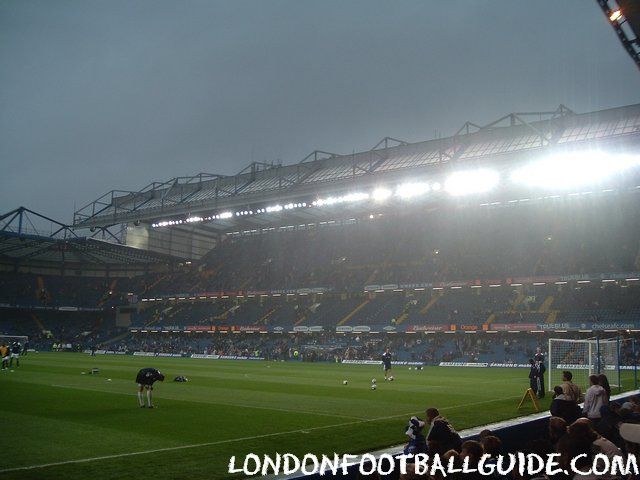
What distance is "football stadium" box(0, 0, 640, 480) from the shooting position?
12898 millimetres

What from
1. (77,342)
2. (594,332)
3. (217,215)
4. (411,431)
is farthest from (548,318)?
(77,342)

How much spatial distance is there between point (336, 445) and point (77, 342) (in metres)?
73.0

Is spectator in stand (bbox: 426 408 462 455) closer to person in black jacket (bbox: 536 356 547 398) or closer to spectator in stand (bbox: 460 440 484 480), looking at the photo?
spectator in stand (bbox: 460 440 484 480)

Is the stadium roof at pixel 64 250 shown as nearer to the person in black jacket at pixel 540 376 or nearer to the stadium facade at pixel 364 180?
the stadium facade at pixel 364 180

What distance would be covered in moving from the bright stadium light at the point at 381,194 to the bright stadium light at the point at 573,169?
37.8 ft

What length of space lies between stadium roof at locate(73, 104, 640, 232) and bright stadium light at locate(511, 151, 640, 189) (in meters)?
1.42

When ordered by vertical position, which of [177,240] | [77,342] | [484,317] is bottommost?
[77,342]

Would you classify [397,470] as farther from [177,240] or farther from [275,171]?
[177,240]

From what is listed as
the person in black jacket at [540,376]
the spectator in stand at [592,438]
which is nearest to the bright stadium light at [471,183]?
the person in black jacket at [540,376]

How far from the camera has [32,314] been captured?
280 ft

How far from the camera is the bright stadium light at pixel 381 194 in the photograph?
55594mm

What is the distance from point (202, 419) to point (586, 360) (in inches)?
767

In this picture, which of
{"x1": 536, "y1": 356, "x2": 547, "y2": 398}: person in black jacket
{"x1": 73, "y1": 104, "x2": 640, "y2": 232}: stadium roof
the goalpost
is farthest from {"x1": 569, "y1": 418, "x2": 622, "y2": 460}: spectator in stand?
{"x1": 73, "y1": 104, "x2": 640, "y2": 232}: stadium roof

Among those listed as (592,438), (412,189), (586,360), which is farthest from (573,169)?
(592,438)
